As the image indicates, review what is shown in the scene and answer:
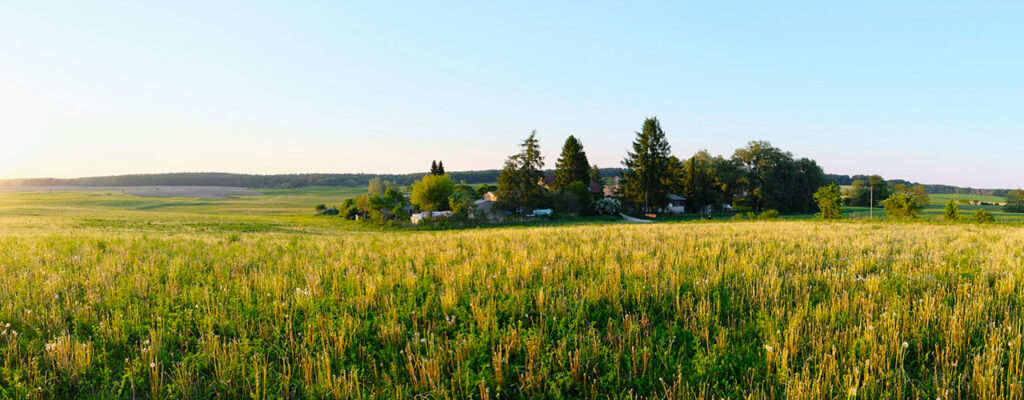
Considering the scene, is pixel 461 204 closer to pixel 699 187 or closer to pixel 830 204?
pixel 830 204

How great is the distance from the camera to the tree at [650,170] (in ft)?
255

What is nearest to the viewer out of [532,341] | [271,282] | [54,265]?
[532,341]

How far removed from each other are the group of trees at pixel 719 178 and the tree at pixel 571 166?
306 inches

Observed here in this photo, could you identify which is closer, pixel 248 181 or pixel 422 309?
pixel 422 309

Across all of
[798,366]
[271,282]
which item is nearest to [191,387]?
[271,282]

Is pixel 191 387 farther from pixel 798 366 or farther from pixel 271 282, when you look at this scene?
pixel 798 366

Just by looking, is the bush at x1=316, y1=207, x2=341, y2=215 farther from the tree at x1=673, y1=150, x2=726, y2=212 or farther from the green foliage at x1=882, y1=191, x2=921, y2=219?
the green foliage at x1=882, y1=191, x2=921, y2=219

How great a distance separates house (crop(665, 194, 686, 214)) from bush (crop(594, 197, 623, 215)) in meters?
12.4

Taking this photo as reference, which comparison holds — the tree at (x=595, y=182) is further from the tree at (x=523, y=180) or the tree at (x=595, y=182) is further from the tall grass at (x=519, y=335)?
the tall grass at (x=519, y=335)

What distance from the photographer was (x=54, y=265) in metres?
7.71

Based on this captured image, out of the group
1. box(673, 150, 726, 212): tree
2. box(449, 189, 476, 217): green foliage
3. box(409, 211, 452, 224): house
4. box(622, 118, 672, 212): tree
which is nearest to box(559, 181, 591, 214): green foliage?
box(622, 118, 672, 212): tree

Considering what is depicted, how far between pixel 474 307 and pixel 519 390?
1447 mm

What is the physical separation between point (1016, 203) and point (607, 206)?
89.6 meters

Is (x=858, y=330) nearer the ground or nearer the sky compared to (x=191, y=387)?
nearer the sky
